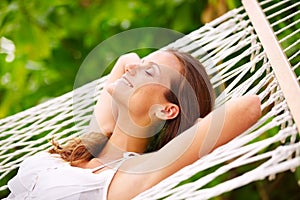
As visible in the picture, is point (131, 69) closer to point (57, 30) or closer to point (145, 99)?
point (145, 99)

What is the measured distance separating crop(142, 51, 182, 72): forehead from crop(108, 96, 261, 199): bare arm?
0.12 metres

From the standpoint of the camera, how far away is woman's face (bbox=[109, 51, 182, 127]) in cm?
103

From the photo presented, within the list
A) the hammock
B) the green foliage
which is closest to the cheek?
the hammock

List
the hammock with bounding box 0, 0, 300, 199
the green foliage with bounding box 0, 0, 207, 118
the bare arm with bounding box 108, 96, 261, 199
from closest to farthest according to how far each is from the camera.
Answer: the hammock with bounding box 0, 0, 300, 199 → the bare arm with bounding box 108, 96, 261, 199 → the green foliage with bounding box 0, 0, 207, 118

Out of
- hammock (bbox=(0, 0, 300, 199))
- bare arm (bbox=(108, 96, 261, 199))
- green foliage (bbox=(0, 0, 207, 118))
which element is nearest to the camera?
hammock (bbox=(0, 0, 300, 199))

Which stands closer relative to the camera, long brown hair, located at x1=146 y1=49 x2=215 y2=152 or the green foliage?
long brown hair, located at x1=146 y1=49 x2=215 y2=152

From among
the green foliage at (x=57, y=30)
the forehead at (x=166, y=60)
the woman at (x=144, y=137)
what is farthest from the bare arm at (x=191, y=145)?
the green foliage at (x=57, y=30)

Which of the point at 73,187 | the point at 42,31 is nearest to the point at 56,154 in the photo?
the point at 73,187

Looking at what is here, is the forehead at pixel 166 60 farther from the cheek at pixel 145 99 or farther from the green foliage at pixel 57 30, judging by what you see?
the green foliage at pixel 57 30

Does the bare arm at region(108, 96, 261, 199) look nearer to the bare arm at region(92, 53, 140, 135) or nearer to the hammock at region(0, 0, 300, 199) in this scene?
the hammock at region(0, 0, 300, 199)

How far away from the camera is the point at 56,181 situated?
103 centimetres

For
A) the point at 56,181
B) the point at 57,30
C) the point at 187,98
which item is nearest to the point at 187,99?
the point at 187,98

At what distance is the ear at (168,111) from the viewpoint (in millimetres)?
1031

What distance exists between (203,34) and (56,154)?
417 millimetres
